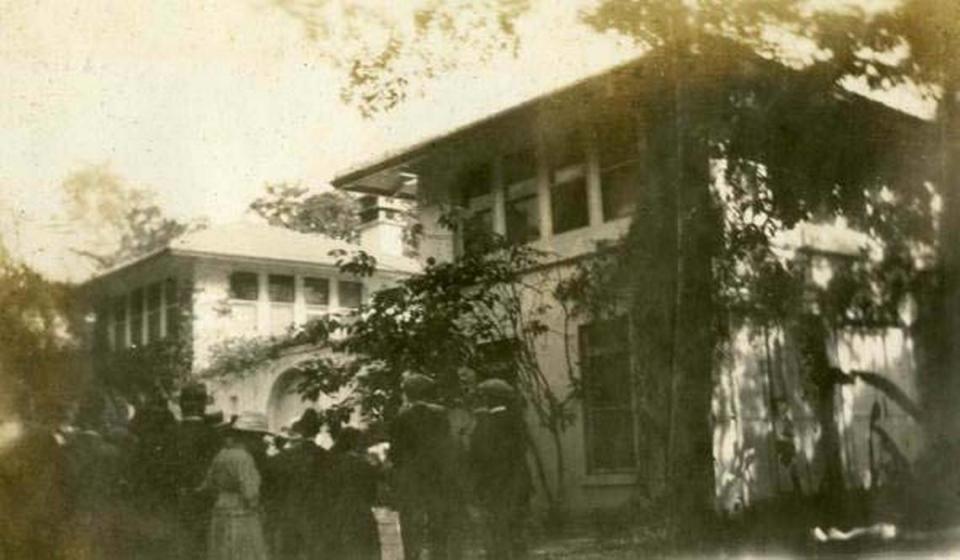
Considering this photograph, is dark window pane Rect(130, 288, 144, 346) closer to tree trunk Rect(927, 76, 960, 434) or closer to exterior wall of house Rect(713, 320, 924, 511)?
exterior wall of house Rect(713, 320, 924, 511)

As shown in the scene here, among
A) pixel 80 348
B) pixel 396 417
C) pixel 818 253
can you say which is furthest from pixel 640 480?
pixel 80 348

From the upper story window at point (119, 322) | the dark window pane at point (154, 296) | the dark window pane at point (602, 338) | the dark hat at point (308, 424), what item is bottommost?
the dark hat at point (308, 424)

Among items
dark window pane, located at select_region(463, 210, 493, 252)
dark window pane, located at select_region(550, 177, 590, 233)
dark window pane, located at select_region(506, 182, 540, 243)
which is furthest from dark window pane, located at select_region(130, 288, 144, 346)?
dark window pane, located at select_region(550, 177, 590, 233)

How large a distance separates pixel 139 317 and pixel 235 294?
55 cm

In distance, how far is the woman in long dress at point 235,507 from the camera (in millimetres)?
4477

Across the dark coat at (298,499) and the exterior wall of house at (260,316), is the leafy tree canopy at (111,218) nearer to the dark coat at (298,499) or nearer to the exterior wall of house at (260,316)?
the exterior wall of house at (260,316)

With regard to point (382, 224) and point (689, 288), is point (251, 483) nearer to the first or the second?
point (382, 224)

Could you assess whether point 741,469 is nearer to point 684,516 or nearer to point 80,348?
point 684,516

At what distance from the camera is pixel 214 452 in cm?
466

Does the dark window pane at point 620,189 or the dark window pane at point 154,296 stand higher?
the dark window pane at point 620,189

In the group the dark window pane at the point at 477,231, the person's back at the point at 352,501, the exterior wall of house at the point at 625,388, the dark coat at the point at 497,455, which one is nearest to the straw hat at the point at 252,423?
the person's back at the point at 352,501

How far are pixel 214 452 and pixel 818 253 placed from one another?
13.4 ft

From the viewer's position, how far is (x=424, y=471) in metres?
4.92

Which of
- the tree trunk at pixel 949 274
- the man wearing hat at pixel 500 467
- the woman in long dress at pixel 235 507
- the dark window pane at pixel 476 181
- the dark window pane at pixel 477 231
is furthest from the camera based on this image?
the tree trunk at pixel 949 274
